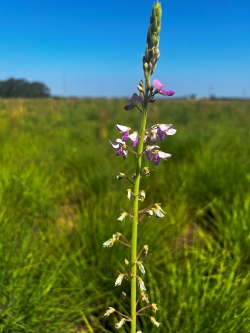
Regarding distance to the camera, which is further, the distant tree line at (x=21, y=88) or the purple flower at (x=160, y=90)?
the distant tree line at (x=21, y=88)

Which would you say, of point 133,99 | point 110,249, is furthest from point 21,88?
point 133,99

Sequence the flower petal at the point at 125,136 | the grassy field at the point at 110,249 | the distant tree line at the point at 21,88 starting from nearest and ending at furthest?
the flower petal at the point at 125,136, the grassy field at the point at 110,249, the distant tree line at the point at 21,88

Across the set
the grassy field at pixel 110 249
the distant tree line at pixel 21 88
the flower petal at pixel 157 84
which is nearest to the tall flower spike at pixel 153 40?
the flower petal at pixel 157 84

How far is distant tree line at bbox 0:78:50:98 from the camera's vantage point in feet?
17.8

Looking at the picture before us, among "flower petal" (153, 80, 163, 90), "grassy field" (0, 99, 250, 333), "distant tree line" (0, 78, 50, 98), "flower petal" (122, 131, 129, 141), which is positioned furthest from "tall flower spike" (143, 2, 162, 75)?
"distant tree line" (0, 78, 50, 98)

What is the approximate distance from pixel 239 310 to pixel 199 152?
3.25m

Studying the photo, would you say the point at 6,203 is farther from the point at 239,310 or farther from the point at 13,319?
the point at 239,310

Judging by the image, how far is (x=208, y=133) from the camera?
21.0 feet

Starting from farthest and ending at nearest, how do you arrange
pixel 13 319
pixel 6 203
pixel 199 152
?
1. pixel 199 152
2. pixel 6 203
3. pixel 13 319

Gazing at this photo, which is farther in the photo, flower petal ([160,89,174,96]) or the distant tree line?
the distant tree line

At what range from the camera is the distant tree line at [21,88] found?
17.8 feet

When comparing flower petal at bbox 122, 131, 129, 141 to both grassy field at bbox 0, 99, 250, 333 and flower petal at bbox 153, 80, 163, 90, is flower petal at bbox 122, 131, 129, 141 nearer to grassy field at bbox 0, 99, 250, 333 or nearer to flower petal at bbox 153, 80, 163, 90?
flower petal at bbox 153, 80, 163, 90

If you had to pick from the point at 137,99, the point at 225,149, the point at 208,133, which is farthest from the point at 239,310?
the point at 208,133

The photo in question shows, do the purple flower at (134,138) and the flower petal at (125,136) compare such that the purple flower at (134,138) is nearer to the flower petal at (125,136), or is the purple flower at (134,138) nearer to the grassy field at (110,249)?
the flower petal at (125,136)
